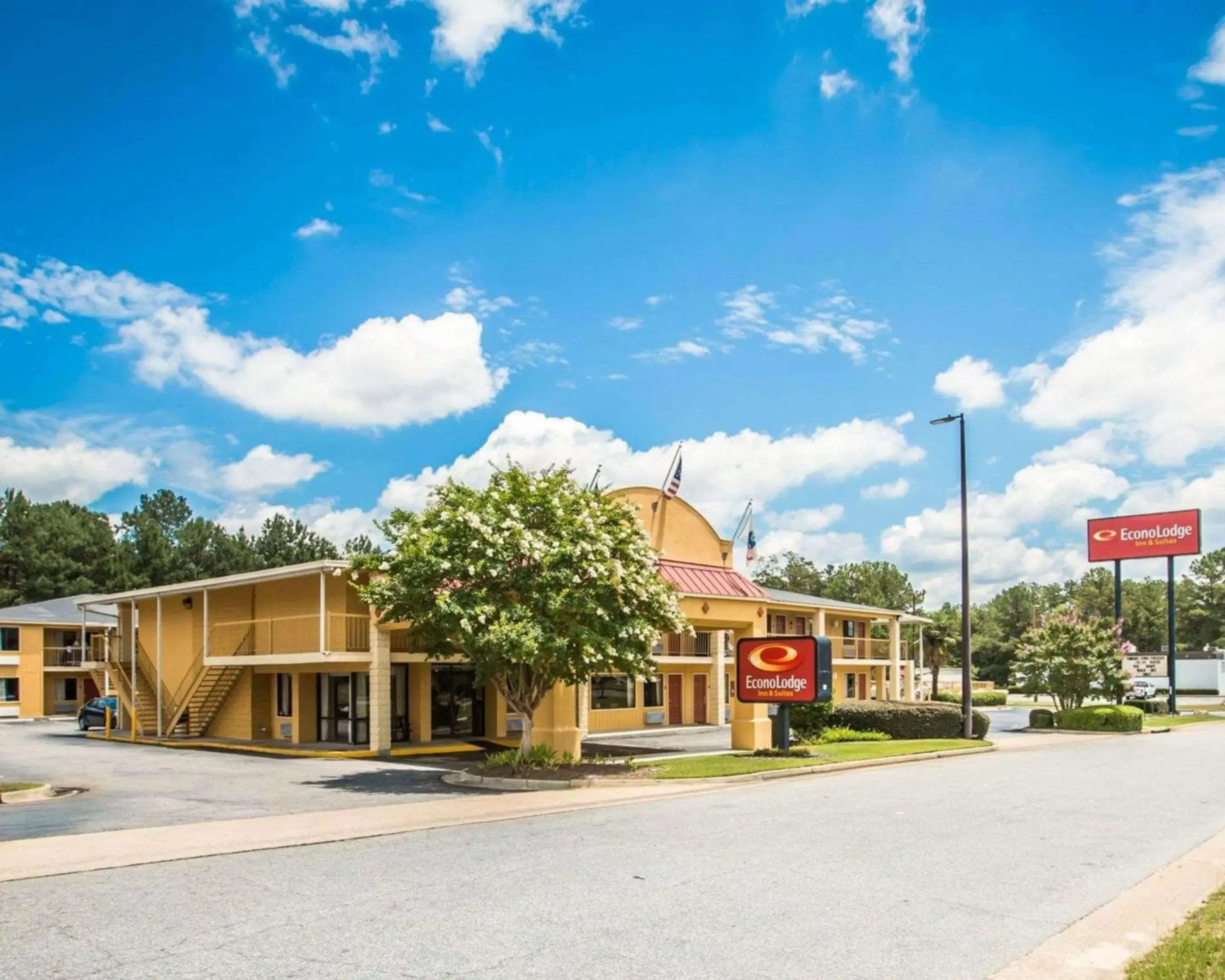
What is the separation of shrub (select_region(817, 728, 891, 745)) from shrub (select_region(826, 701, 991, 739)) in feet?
0.94

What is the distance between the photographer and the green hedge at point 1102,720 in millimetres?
40344

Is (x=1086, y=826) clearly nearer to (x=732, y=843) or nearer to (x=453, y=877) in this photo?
(x=732, y=843)

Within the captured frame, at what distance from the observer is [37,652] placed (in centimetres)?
5494

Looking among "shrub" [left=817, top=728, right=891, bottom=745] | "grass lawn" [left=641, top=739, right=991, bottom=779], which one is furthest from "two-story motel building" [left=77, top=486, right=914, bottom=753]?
"shrub" [left=817, top=728, right=891, bottom=745]

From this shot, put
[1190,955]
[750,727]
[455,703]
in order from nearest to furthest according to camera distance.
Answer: [1190,955] < [750,727] < [455,703]

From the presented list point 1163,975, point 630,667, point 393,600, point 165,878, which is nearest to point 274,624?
point 393,600

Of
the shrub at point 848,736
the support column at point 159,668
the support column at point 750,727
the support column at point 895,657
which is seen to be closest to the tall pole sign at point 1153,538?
the support column at point 895,657

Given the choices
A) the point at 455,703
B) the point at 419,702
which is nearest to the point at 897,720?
the point at 455,703

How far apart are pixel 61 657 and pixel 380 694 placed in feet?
118

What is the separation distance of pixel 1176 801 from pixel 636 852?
1082 cm

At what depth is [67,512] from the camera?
83.5 meters

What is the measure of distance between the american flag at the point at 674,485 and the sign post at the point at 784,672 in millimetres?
6648

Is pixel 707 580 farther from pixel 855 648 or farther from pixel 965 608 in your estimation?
pixel 855 648

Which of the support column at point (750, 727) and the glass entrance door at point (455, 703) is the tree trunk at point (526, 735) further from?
the glass entrance door at point (455, 703)
